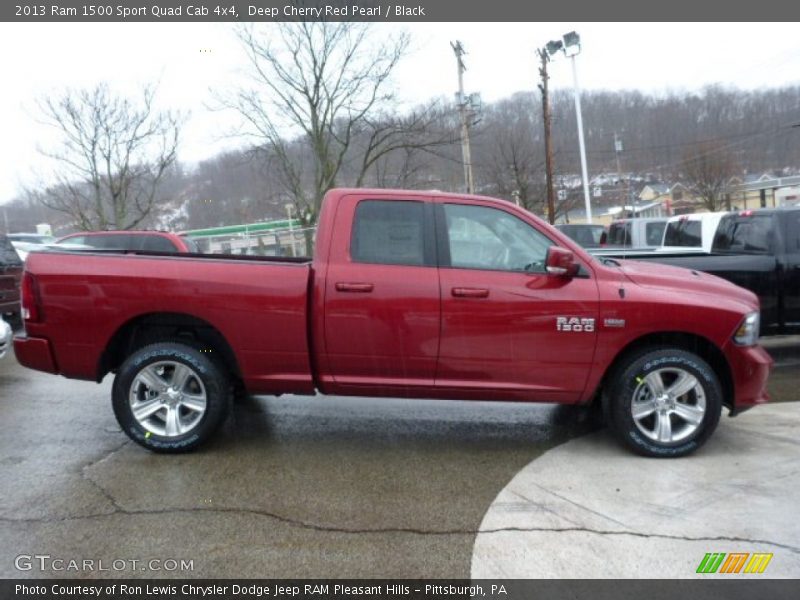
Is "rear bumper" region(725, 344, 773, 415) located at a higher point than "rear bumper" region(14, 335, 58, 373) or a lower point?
lower

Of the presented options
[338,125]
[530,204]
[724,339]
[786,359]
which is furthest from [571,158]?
[724,339]

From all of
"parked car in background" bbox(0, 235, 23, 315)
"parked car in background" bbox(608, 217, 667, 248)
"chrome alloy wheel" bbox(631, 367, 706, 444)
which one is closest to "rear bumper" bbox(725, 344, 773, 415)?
"chrome alloy wheel" bbox(631, 367, 706, 444)

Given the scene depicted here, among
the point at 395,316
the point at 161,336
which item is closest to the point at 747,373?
the point at 395,316

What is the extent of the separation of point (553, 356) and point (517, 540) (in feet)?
4.73

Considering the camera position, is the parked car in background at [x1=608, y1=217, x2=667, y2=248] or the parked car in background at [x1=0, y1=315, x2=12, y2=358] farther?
the parked car in background at [x1=608, y1=217, x2=667, y2=248]

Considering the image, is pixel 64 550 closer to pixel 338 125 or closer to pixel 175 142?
pixel 175 142

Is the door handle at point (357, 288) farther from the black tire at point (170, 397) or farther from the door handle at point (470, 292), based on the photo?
the black tire at point (170, 397)

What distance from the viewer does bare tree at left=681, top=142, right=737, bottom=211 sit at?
41375 mm

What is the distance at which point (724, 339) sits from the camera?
4.29 m

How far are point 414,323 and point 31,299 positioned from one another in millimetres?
2767

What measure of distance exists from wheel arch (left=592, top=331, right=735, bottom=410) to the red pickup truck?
10mm
